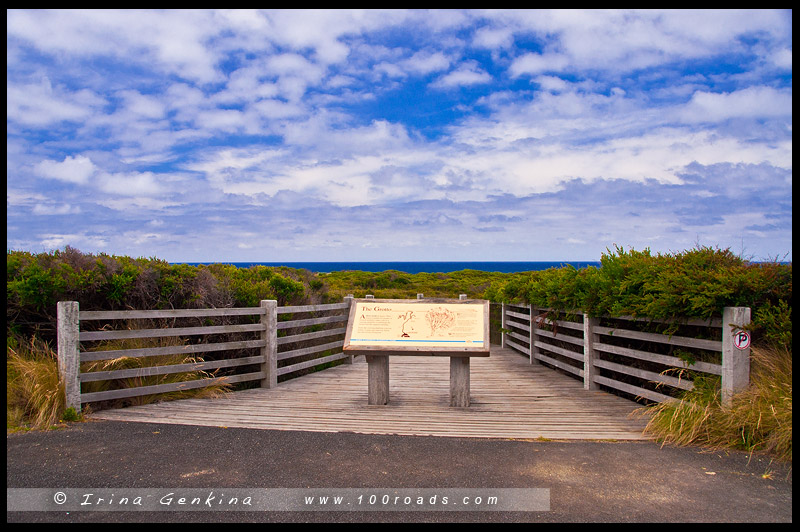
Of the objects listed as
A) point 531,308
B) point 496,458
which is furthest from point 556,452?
point 531,308

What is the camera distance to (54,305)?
7.54 m

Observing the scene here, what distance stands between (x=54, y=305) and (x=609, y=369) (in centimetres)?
880

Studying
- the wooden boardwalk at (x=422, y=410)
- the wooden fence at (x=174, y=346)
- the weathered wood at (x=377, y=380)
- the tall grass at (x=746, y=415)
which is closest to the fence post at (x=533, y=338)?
the wooden boardwalk at (x=422, y=410)

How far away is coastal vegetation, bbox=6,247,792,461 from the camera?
5383 millimetres

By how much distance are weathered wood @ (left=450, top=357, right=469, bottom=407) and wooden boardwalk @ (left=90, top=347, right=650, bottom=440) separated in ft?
0.51

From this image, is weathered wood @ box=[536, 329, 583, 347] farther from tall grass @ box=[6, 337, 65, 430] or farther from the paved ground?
tall grass @ box=[6, 337, 65, 430]

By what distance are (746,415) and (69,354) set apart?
8172 millimetres

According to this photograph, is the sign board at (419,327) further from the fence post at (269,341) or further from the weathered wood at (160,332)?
the weathered wood at (160,332)

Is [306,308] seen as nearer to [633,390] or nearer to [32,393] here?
[32,393]

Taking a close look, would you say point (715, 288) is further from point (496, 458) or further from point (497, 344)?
point (497, 344)

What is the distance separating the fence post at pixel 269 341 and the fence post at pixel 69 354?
108 inches

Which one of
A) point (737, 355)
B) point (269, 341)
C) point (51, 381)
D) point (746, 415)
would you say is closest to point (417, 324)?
point (269, 341)

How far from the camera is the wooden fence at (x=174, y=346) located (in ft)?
21.4

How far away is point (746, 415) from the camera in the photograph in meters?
5.29
